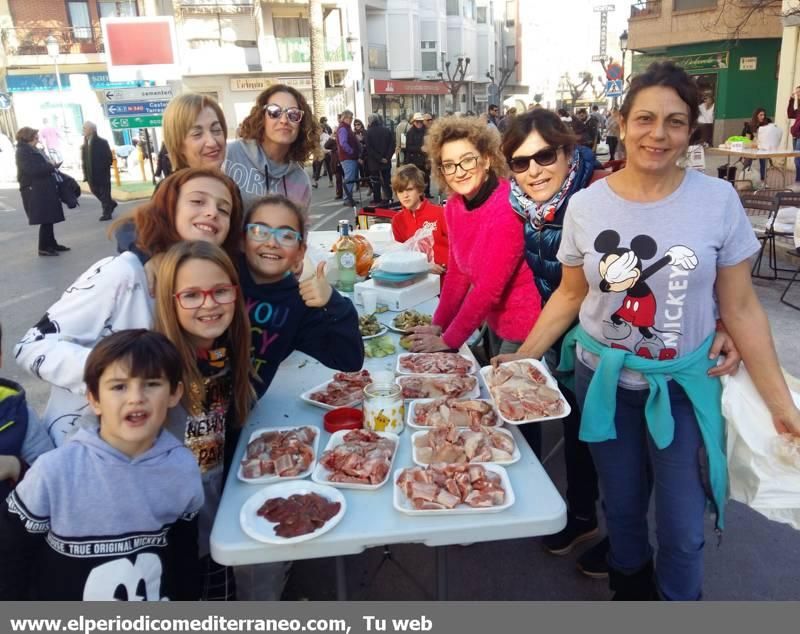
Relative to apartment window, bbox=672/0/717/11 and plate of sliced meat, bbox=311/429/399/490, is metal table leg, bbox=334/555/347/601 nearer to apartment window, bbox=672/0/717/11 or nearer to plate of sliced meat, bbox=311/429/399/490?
plate of sliced meat, bbox=311/429/399/490

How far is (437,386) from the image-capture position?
2547mm

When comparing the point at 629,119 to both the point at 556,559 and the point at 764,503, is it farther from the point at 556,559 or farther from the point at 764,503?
the point at 556,559

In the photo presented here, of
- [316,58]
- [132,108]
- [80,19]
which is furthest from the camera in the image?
[80,19]

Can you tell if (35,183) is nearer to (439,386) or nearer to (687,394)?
(439,386)

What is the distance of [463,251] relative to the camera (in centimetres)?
308

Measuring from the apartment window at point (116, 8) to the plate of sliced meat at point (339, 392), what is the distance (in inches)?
1243

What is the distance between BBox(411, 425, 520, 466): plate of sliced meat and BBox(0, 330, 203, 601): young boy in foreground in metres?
0.75

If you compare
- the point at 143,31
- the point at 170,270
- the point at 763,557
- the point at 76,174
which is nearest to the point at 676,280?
the point at 170,270

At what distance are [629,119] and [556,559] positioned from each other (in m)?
2.09

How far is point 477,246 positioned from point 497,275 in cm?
17

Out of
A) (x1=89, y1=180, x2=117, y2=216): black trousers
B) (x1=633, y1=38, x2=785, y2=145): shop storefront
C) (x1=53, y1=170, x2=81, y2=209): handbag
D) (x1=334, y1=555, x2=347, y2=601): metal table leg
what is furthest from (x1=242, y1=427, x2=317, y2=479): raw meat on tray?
(x1=633, y1=38, x2=785, y2=145): shop storefront

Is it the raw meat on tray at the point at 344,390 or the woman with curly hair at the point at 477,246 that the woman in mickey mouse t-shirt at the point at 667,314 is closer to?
the woman with curly hair at the point at 477,246

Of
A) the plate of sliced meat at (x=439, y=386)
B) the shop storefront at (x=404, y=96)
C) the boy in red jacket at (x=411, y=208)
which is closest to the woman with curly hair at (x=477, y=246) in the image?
the plate of sliced meat at (x=439, y=386)

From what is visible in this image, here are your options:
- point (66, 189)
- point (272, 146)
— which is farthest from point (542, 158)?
point (66, 189)
